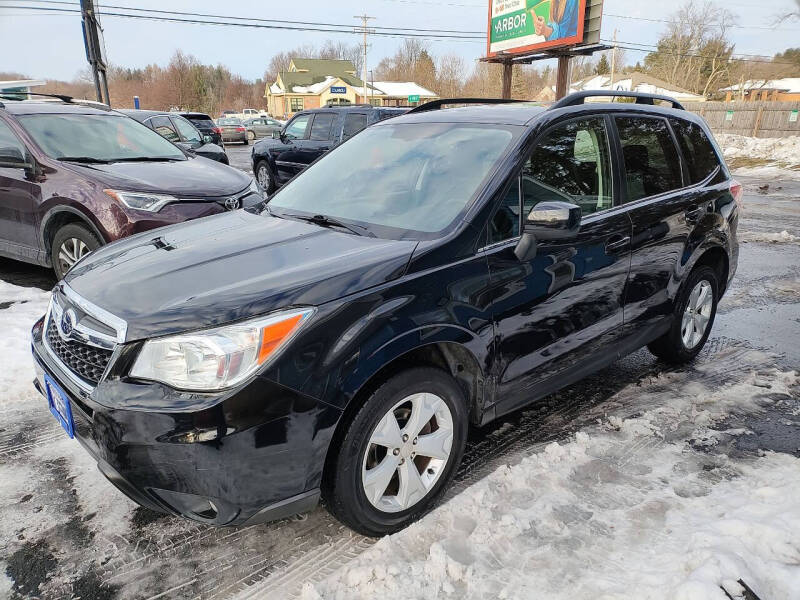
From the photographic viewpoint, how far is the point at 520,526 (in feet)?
7.80

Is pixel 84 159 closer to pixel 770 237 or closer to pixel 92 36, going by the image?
pixel 770 237

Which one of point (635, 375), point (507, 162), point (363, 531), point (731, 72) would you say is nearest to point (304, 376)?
point (363, 531)

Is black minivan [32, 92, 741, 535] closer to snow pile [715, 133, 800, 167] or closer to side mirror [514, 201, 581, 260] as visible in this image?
side mirror [514, 201, 581, 260]

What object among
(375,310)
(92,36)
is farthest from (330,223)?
(92,36)

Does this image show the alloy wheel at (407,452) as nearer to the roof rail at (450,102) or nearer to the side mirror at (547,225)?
the side mirror at (547,225)

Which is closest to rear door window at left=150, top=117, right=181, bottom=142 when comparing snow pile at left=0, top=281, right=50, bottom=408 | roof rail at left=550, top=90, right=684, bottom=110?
snow pile at left=0, top=281, right=50, bottom=408

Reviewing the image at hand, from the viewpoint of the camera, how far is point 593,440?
3.10 m

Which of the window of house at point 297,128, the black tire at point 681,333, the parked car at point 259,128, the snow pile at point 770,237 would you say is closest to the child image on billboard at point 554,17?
the window of house at point 297,128

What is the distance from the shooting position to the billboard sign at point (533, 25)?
20.6 metres

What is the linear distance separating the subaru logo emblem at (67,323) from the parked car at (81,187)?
2650 mm

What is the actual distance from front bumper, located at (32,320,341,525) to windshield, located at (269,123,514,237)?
0.98 m

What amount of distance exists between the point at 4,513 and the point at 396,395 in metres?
1.88

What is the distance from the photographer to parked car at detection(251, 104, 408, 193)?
11.3 metres

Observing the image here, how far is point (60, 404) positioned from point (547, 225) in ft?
7.18
